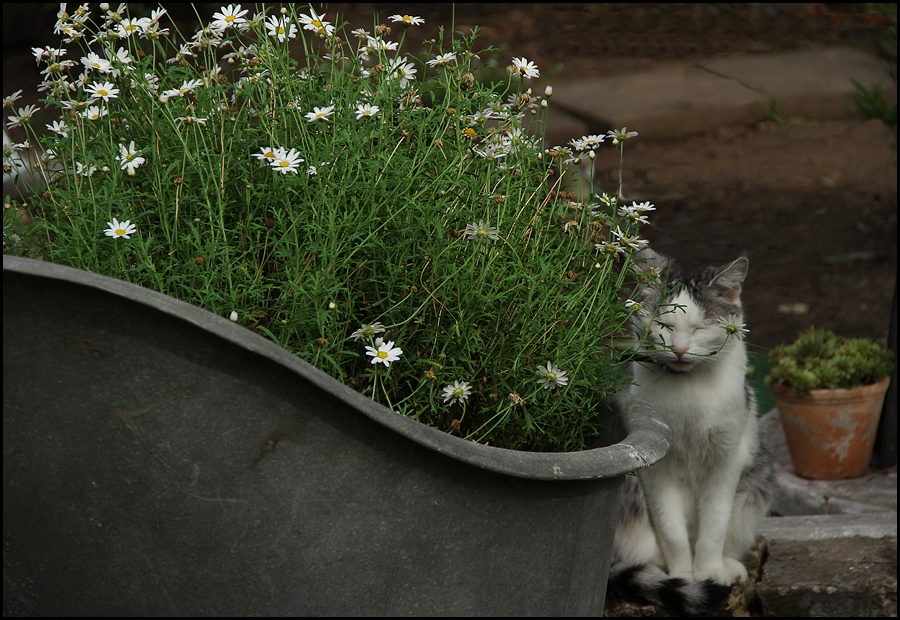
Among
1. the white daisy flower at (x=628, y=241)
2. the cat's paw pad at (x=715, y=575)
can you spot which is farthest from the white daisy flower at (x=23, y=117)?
the cat's paw pad at (x=715, y=575)

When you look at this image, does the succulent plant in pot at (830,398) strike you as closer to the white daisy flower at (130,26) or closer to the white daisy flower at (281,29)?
the white daisy flower at (281,29)

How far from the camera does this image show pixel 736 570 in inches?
87.4

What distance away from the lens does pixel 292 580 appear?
1.14m

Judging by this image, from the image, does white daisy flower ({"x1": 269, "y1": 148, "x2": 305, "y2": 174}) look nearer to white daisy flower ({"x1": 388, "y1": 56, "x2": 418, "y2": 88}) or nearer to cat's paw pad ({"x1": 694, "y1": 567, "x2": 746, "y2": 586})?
white daisy flower ({"x1": 388, "y1": 56, "x2": 418, "y2": 88})

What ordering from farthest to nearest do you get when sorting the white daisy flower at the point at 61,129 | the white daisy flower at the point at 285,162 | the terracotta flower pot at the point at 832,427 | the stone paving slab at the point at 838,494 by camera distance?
the terracotta flower pot at the point at 832,427, the stone paving slab at the point at 838,494, the white daisy flower at the point at 61,129, the white daisy flower at the point at 285,162

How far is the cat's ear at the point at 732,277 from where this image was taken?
6.58 ft

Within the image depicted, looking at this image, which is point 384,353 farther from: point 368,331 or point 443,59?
point 443,59

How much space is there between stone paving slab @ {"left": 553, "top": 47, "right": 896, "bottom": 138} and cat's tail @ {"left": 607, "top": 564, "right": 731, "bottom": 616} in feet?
14.4

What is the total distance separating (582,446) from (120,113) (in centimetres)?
91

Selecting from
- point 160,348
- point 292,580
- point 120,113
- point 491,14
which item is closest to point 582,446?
point 292,580

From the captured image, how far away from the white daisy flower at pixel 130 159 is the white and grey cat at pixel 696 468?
108 centimetres

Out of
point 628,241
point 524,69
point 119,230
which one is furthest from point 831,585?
point 119,230

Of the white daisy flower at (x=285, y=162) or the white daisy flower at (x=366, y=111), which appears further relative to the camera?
the white daisy flower at (x=366, y=111)

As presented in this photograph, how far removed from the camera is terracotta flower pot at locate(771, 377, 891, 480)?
2883 mm
